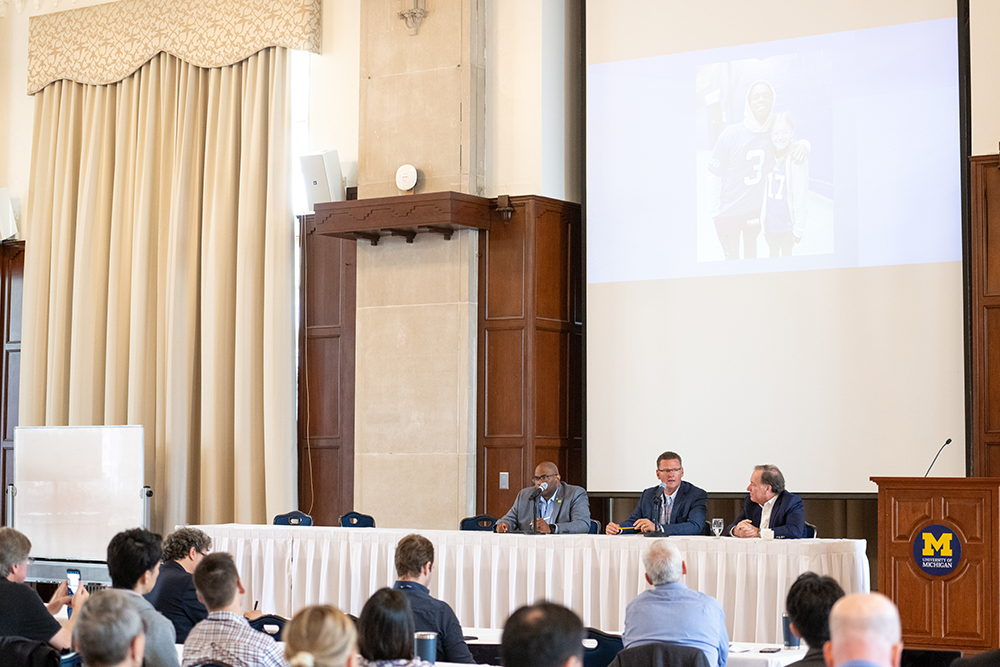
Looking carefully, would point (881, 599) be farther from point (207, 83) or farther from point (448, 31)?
point (207, 83)

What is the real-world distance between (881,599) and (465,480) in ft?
24.2

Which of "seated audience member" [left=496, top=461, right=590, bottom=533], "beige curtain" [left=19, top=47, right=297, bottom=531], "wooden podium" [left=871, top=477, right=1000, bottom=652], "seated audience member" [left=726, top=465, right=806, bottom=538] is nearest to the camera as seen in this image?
"wooden podium" [left=871, top=477, right=1000, bottom=652]

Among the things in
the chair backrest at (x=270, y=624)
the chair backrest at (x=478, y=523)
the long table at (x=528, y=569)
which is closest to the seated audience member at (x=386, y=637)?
the chair backrest at (x=270, y=624)

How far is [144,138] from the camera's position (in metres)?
11.9

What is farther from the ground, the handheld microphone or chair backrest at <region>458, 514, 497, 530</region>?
the handheld microphone

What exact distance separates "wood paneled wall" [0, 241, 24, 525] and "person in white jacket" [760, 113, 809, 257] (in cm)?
773

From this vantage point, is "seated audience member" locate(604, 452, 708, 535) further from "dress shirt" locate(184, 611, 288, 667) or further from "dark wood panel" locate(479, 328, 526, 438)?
A: "dress shirt" locate(184, 611, 288, 667)

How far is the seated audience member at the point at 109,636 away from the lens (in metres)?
3.25

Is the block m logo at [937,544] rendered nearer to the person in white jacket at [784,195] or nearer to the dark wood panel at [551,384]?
the person in white jacket at [784,195]

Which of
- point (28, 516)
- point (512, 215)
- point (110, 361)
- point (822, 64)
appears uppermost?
point (822, 64)

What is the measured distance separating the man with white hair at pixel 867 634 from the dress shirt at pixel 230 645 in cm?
188

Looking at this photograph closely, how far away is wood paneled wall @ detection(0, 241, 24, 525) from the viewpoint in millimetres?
12781

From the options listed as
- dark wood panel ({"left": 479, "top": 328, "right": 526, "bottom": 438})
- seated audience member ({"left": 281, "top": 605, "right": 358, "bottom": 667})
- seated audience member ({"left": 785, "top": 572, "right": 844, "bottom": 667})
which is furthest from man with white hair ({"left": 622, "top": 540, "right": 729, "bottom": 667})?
dark wood panel ({"left": 479, "top": 328, "right": 526, "bottom": 438})

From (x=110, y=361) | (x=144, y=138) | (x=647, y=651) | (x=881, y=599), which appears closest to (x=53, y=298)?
(x=110, y=361)
